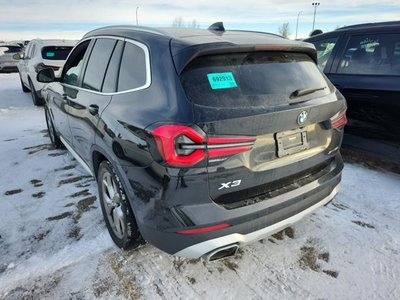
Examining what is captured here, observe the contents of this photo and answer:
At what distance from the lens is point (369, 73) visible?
4090mm

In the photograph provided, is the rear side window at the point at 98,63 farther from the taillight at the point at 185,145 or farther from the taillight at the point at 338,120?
the taillight at the point at 338,120

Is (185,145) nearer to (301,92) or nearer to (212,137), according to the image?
(212,137)

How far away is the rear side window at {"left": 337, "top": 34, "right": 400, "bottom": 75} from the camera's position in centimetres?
388

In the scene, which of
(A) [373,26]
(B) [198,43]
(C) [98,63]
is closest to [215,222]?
(B) [198,43]

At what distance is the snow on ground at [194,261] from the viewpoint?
2.33 m

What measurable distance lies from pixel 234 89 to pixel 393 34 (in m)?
2.94

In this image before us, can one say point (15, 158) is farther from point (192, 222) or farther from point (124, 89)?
point (192, 222)

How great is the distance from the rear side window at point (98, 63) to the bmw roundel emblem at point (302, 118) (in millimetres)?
1600

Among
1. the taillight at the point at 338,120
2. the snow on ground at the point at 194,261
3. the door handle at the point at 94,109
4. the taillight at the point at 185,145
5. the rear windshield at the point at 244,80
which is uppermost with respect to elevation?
the rear windshield at the point at 244,80

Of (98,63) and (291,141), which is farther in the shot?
(98,63)

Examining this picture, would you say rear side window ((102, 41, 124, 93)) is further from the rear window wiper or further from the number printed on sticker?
the rear window wiper

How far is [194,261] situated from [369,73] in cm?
315

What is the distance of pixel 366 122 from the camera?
13.5 feet

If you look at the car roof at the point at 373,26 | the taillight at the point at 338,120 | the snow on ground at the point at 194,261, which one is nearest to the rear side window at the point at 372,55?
the car roof at the point at 373,26
